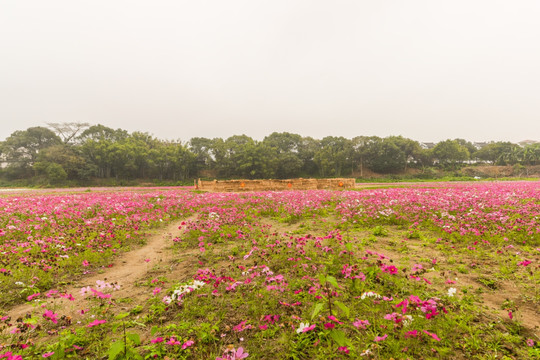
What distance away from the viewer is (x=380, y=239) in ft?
20.3

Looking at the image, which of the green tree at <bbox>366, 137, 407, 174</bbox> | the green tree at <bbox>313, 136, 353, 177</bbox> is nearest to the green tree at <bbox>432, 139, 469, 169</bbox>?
the green tree at <bbox>366, 137, 407, 174</bbox>

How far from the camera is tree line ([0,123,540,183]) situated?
5047cm

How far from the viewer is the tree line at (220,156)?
1987 inches

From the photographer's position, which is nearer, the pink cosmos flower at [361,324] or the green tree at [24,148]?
the pink cosmos flower at [361,324]

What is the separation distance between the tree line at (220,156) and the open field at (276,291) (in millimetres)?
48770

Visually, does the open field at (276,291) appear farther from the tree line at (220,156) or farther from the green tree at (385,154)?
the green tree at (385,154)

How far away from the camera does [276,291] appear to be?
358 centimetres

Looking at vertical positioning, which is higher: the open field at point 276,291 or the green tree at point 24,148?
the green tree at point 24,148

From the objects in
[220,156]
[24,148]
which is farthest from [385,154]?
[24,148]

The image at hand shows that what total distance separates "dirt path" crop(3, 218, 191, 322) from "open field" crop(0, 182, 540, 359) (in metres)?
0.03

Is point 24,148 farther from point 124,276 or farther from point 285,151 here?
point 124,276

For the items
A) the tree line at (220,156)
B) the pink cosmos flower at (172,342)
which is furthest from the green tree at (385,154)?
the pink cosmos flower at (172,342)

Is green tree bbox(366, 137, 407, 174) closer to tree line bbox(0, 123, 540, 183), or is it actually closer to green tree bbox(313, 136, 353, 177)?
tree line bbox(0, 123, 540, 183)

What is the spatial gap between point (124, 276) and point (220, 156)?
56171 millimetres
